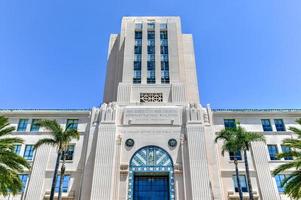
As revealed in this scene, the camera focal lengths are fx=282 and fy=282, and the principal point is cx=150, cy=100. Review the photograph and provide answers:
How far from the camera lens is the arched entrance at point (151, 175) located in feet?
112

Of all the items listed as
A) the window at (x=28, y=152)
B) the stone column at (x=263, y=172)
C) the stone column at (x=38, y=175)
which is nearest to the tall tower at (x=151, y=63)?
the stone column at (x=263, y=172)

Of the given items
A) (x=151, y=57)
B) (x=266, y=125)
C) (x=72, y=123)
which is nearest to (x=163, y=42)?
(x=151, y=57)

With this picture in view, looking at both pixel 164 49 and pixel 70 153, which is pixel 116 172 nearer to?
pixel 70 153

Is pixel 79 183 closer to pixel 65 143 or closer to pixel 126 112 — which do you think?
pixel 65 143

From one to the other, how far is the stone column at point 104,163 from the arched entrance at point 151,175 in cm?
276

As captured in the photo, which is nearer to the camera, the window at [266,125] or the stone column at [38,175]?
the stone column at [38,175]

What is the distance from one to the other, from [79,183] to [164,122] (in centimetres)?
1365

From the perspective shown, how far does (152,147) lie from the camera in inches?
1465

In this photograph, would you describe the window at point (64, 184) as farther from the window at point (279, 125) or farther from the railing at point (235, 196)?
the window at point (279, 125)

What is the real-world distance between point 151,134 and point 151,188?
23.2 feet

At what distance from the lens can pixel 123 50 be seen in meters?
54.3

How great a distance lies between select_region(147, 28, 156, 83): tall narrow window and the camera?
48.6 m

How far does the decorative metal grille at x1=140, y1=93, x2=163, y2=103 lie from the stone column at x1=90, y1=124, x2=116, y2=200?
8.45m

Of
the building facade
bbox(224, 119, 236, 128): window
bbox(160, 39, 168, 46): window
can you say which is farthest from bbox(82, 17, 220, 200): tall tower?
bbox(224, 119, 236, 128): window
